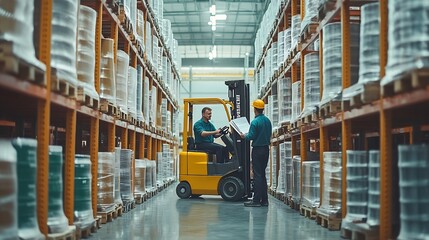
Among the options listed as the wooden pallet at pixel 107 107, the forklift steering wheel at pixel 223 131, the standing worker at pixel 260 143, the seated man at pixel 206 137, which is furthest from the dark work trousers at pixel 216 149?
the wooden pallet at pixel 107 107

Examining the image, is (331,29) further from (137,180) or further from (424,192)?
(137,180)

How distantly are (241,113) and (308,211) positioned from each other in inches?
139

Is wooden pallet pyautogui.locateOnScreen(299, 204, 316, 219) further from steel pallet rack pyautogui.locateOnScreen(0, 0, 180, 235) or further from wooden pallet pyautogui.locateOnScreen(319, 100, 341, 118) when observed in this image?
steel pallet rack pyautogui.locateOnScreen(0, 0, 180, 235)

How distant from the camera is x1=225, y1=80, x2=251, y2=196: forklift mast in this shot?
30.7 feet

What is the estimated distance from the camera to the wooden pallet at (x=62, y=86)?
155 inches

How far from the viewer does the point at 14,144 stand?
3416 millimetres

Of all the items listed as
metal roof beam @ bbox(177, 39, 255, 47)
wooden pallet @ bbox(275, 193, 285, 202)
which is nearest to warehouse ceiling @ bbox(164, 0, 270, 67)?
metal roof beam @ bbox(177, 39, 255, 47)

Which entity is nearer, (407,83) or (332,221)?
(407,83)

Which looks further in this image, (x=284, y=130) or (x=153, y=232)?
(x=284, y=130)

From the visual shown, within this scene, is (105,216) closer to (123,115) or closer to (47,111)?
(123,115)

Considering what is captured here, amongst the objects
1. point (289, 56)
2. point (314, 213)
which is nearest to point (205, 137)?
point (289, 56)

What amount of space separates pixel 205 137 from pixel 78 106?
5.42 meters

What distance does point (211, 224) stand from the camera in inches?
237

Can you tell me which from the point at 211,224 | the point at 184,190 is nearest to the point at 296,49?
the point at 211,224
